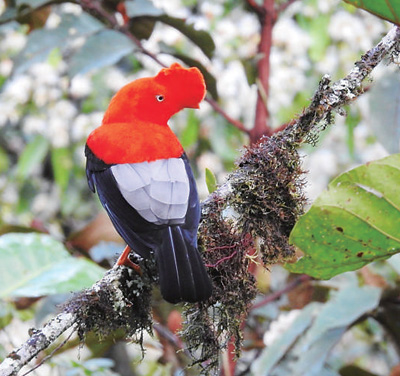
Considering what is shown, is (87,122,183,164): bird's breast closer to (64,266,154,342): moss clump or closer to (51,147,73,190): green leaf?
(64,266,154,342): moss clump

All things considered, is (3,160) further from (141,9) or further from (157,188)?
(157,188)

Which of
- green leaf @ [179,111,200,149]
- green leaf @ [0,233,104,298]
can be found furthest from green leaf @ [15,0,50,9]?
green leaf @ [179,111,200,149]

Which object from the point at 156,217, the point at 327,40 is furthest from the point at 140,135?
the point at 327,40

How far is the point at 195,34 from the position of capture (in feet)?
9.06

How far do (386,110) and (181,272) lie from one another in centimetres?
136

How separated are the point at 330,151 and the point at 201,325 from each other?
3734mm

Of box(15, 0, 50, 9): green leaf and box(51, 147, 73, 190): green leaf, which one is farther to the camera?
box(51, 147, 73, 190): green leaf

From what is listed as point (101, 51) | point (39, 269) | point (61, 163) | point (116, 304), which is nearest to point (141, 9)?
point (101, 51)

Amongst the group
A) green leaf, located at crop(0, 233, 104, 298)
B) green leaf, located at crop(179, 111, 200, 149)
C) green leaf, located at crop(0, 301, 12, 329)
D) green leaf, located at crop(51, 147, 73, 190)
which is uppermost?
green leaf, located at crop(0, 233, 104, 298)

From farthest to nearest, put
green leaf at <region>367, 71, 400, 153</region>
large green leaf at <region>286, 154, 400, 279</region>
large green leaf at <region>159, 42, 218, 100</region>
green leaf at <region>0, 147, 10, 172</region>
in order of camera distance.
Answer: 1. green leaf at <region>0, 147, 10, 172</region>
2. large green leaf at <region>159, 42, 218, 100</region>
3. green leaf at <region>367, 71, 400, 153</region>
4. large green leaf at <region>286, 154, 400, 279</region>

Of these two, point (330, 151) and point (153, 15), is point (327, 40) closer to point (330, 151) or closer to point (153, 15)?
point (330, 151)

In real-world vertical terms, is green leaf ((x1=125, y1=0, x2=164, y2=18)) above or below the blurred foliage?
above

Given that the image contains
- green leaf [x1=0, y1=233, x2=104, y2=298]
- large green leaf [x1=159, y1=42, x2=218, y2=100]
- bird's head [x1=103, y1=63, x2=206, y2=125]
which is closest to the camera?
bird's head [x1=103, y1=63, x2=206, y2=125]

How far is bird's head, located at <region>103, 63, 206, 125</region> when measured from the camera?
199 cm
